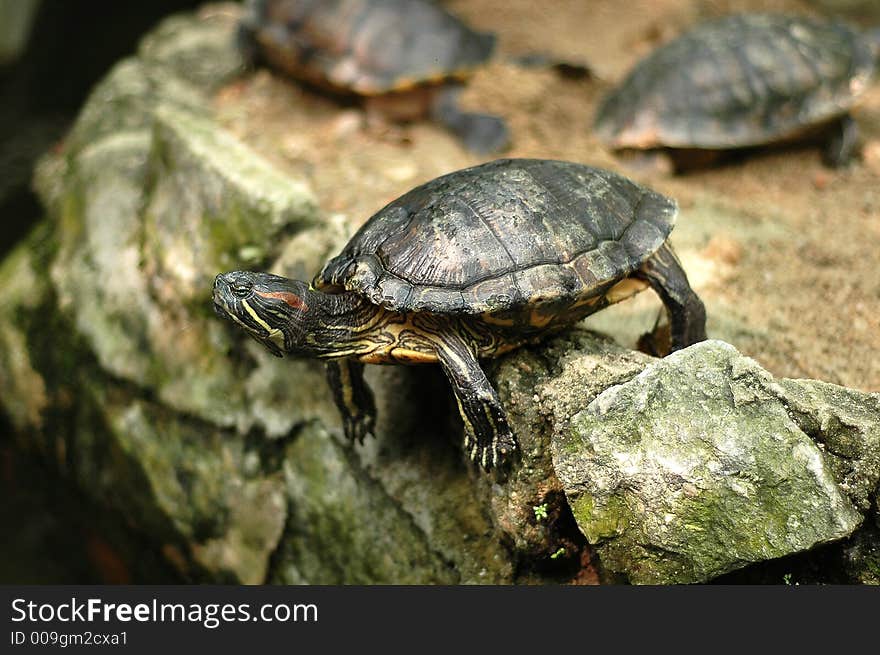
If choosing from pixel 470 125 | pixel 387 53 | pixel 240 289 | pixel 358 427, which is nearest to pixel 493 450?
pixel 358 427

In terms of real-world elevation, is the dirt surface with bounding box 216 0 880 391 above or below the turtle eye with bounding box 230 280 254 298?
below

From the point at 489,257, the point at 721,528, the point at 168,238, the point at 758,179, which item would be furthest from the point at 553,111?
the point at 721,528

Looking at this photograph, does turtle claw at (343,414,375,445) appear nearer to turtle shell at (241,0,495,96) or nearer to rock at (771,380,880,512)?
rock at (771,380,880,512)

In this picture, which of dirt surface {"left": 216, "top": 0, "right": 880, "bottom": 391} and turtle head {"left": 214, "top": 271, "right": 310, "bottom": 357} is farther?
dirt surface {"left": 216, "top": 0, "right": 880, "bottom": 391}

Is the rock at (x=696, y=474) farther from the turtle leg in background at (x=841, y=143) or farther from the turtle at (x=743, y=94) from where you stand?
the turtle leg in background at (x=841, y=143)

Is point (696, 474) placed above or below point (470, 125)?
above

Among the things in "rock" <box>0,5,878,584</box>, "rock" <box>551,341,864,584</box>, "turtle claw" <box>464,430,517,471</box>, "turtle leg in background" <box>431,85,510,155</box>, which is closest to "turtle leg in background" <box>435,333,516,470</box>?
"turtle claw" <box>464,430,517,471</box>

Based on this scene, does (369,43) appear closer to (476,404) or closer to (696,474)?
(476,404)
